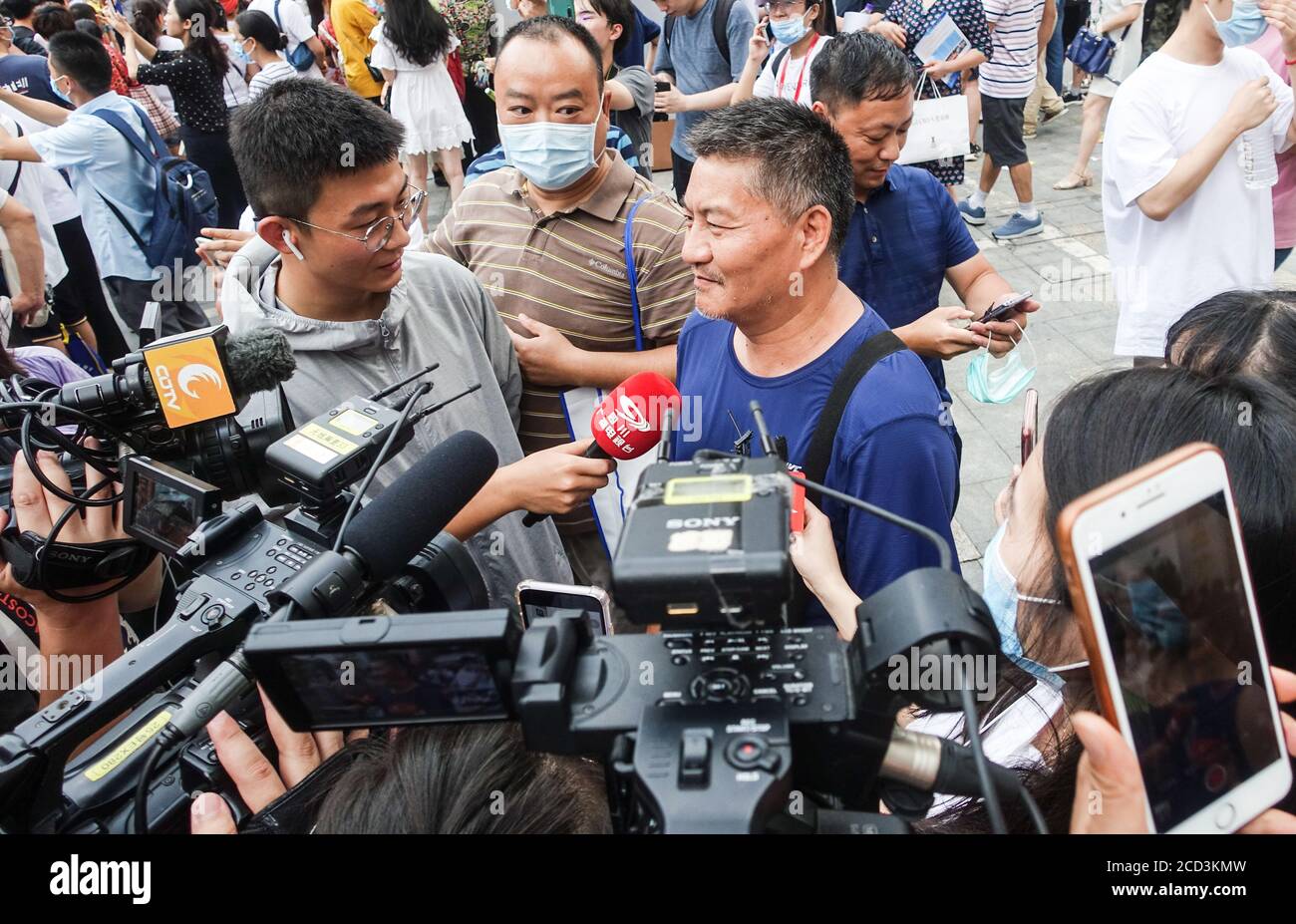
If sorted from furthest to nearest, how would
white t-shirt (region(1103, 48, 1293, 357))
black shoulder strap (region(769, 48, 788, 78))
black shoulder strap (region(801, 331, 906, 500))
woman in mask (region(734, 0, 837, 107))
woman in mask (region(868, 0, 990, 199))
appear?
1. woman in mask (region(868, 0, 990, 199))
2. black shoulder strap (region(769, 48, 788, 78))
3. woman in mask (region(734, 0, 837, 107))
4. white t-shirt (region(1103, 48, 1293, 357))
5. black shoulder strap (region(801, 331, 906, 500))

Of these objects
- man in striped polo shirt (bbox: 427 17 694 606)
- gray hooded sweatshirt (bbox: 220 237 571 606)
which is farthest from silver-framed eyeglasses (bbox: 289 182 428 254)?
man in striped polo shirt (bbox: 427 17 694 606)

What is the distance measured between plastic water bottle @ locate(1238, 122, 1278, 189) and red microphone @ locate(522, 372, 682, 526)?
7.56ft

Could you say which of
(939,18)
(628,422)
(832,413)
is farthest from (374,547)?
(939,18)

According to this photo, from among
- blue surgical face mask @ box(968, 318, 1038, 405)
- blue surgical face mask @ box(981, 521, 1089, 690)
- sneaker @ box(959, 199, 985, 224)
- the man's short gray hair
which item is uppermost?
the man's short gray hair

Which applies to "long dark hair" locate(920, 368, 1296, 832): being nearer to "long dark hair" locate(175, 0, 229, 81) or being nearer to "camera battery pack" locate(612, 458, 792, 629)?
"camera battery pack" locate(612, 458, 792, 629)

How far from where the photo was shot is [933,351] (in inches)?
105

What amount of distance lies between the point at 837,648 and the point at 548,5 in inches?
243

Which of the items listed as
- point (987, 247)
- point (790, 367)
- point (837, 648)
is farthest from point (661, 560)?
point (987, 247)

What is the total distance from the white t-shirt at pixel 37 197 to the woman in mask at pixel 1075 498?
453 centimetres

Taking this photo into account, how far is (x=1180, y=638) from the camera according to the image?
114 cm

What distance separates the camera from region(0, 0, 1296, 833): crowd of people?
54.1 inches

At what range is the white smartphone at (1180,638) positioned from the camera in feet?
3.39

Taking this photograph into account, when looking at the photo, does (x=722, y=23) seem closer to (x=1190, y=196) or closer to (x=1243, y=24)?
(x=1243, y=24)
